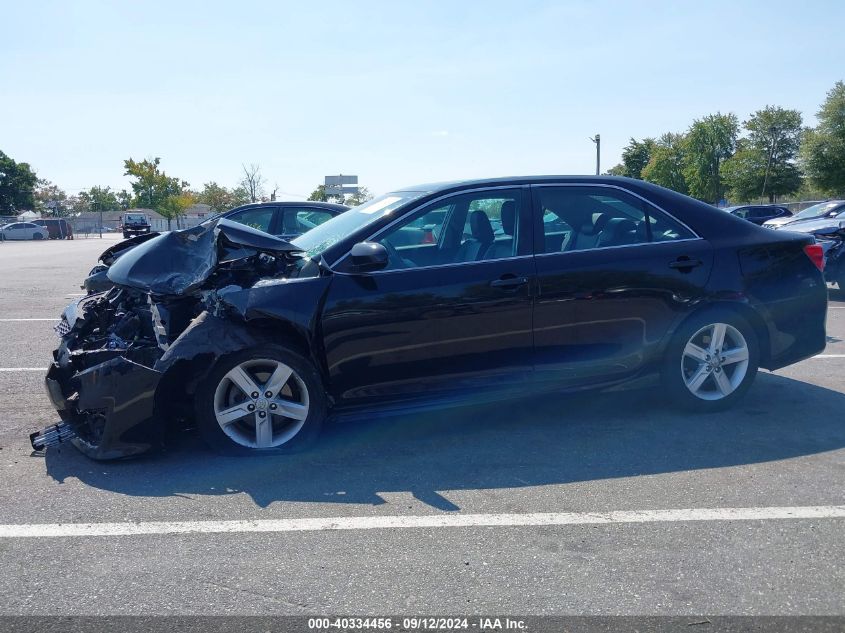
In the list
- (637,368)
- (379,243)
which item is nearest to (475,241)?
(379,243)

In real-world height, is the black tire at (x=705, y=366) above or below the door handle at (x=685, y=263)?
below

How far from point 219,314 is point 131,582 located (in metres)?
1.79

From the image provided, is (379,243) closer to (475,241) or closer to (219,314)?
(475,241)

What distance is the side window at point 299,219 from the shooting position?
443 inches

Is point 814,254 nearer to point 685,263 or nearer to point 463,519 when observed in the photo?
point 685,263

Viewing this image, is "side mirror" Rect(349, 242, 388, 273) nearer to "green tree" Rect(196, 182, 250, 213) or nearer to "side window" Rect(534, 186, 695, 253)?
"side window" Rect(534, 186, 695, 253)

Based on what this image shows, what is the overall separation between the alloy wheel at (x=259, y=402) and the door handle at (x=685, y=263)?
263cm

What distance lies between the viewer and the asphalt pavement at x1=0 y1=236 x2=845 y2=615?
116 inches

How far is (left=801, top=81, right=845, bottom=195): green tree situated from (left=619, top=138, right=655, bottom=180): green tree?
31285 millimetres

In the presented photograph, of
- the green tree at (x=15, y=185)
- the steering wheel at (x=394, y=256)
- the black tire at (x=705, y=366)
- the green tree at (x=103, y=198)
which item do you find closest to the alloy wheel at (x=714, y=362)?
the black tire at (x=705, y=366)

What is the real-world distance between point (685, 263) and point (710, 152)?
68.7m

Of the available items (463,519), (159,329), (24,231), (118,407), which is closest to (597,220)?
(463,519)

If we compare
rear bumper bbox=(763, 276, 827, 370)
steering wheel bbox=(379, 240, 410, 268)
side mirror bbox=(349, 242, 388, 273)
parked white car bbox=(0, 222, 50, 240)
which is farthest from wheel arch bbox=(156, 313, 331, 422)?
parked white car bbox=(0, 222, 50, 240)

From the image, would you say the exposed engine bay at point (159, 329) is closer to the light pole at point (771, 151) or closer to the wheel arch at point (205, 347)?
the wheel arch at point (205, 347)
